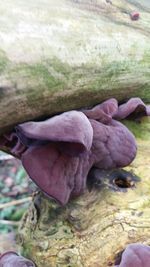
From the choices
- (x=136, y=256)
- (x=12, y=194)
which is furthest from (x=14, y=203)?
(x=136, y=256)

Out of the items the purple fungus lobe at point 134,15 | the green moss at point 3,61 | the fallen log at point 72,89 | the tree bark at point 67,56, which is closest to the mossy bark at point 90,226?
the fallen log at point 72,89

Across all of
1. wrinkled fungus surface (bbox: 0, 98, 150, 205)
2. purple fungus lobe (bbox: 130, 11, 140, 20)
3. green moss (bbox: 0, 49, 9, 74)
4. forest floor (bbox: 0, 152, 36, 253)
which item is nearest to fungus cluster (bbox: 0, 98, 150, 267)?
wrinkled fungus surface (bbox: 0, 98, 150, 205)

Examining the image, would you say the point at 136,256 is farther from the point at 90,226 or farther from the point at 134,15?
the point at 134,15

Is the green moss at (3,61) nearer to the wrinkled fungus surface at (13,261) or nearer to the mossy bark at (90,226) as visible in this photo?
the mossy bark at (90,226)

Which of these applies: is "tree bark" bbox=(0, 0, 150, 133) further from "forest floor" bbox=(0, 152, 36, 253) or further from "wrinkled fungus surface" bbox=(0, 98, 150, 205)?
"forest floor" bbox=(0, 152, 36, 253)

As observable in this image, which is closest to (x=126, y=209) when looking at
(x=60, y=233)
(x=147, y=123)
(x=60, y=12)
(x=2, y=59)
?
(x=60, y=233)

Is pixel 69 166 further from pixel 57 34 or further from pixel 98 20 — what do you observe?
pixel 98 20
